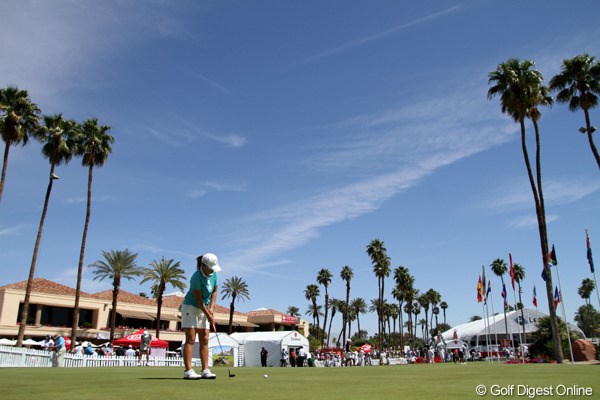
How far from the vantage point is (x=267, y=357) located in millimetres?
43844

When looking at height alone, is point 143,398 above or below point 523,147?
below

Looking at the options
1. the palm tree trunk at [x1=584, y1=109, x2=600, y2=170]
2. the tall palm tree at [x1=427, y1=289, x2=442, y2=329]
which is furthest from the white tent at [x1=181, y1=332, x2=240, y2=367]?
→ the tall palm tree at [x1=427, y1=289, x2=442, y2=329]

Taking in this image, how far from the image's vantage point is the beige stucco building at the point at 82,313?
162 feet

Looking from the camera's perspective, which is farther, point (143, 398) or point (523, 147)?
point (523, 147)

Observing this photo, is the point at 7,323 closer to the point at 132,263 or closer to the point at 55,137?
the point at 132,263

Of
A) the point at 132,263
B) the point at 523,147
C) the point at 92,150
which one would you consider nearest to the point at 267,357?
the point at 132,263

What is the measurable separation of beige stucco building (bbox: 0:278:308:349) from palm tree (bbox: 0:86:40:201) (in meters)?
21.5

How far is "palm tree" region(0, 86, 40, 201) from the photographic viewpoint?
115 feet

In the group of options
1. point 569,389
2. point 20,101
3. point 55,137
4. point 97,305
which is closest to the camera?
point 569,389

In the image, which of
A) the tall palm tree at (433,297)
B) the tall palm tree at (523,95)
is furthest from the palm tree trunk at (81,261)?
the tall palm tree at (433,297)

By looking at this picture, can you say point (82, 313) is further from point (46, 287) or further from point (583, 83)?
point (583, 83)

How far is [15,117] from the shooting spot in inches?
1391

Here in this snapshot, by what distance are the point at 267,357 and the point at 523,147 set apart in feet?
94.3

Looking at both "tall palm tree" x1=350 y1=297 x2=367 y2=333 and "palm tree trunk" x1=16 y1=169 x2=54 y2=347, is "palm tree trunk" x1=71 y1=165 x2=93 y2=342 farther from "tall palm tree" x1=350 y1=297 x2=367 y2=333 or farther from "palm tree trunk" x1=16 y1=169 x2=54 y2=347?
"tall palm tree" x1=350 y1=297 x2=367 y2=333
